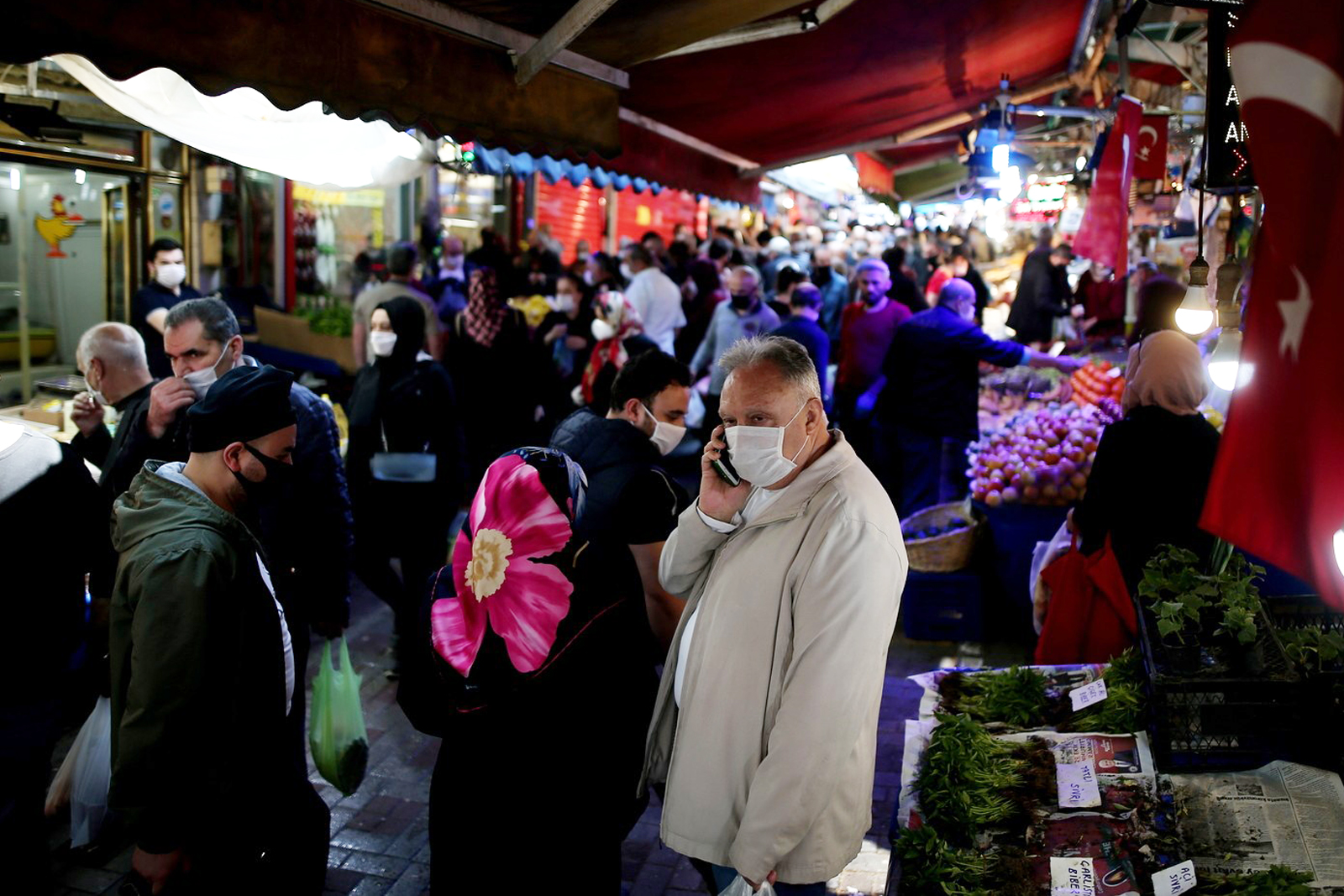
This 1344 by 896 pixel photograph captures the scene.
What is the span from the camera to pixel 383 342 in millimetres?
5922

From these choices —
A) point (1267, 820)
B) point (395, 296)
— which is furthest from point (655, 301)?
point (1267, 820)

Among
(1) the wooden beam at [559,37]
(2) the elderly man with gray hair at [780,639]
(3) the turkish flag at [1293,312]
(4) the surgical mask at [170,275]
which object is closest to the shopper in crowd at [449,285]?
(4) the surgical mask at [170,275]

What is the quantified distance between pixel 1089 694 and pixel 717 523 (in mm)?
1520

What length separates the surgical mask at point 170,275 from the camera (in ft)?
26.2

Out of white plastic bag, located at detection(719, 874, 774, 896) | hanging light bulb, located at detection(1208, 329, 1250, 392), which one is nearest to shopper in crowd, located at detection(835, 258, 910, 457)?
hanging light bulb, located at detection(1208, 329, 1250, 392)

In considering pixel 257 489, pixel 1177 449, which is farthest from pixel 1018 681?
pixel 257 489

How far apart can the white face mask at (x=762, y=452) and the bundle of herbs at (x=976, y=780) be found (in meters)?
1.13

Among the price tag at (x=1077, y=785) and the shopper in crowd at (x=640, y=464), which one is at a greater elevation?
the shopper in crowd at (x=640, y=464)

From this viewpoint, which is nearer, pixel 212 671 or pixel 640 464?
pixel 212 671

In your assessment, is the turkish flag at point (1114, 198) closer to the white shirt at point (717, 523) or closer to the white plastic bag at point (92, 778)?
the white shirt at point (717, 523)

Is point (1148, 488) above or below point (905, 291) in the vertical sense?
below

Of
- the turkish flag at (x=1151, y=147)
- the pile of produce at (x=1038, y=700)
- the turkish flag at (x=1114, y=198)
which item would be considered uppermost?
the turkish flag at (x=1151, y=147)

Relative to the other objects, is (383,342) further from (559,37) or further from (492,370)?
(492,370)

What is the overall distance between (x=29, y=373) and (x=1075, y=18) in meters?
9.08
